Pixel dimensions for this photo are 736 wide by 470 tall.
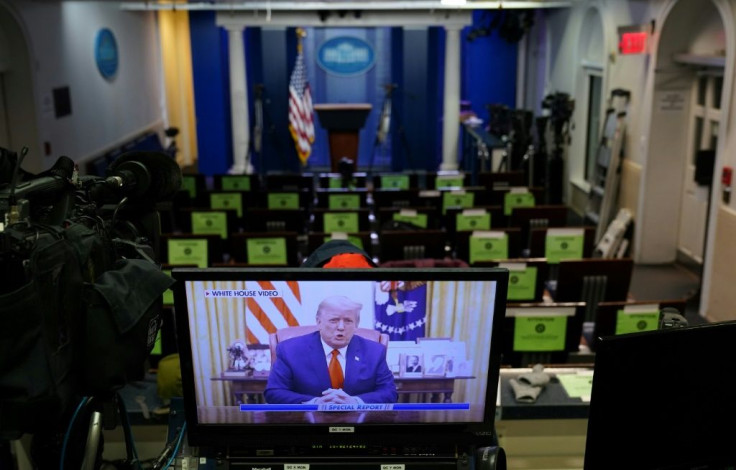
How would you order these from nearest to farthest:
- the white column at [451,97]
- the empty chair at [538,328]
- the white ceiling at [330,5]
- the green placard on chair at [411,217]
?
the empty chair at [538,328], the green placard on chair at [411,217], the white ceiling at [330,5], the white column at [451,97]

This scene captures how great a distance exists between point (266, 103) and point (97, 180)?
38.7 ft

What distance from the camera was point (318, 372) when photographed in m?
1.75

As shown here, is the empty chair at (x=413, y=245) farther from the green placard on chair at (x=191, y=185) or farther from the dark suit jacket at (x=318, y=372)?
the dark suit jacket at (x=318, y=372)

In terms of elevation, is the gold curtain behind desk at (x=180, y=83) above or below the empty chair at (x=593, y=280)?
above

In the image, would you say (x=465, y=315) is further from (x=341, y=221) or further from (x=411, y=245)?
(x=341, y=221)

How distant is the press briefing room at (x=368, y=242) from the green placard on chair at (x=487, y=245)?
0.05ft

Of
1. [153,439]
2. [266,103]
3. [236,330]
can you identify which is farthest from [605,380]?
[266,103]

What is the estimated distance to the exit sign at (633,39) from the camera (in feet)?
26.4

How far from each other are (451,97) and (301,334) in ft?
34.3

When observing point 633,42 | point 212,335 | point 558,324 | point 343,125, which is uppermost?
point 633,42

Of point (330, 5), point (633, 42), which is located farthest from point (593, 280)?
point (330, 5)

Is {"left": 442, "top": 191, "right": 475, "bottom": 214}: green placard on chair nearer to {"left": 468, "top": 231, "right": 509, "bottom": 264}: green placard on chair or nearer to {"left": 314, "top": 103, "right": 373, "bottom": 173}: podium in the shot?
{"left": 468, "top": 231, "right": 509, "bottom": 264}: green placard on chair

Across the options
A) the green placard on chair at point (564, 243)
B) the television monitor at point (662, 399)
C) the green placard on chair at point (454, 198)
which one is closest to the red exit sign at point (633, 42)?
the green placard on chair at point (454, 198)

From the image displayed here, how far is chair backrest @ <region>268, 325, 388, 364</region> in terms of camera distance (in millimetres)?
1716
